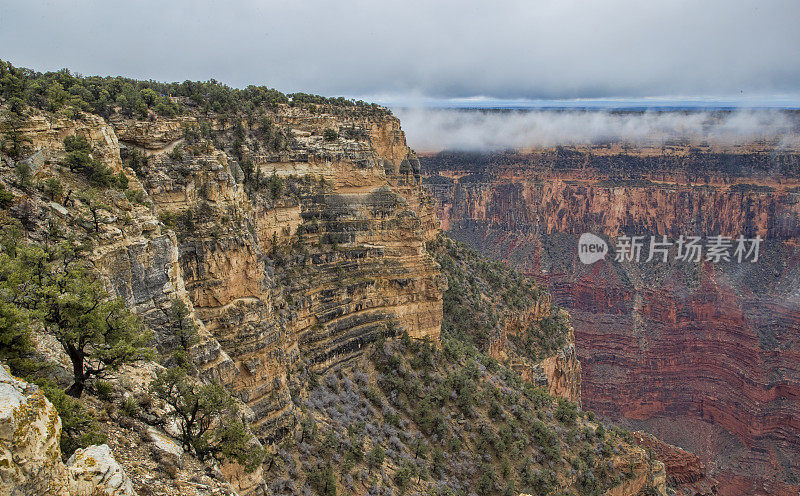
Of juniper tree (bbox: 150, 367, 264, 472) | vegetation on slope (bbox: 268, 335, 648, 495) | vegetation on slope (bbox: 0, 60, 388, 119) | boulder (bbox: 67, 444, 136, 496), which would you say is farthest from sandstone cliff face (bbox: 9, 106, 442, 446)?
boulder (bbox: 67, 444, 136, 496)

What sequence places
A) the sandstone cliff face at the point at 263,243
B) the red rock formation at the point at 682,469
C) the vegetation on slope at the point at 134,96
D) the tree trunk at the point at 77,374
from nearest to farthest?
1. the tree trunk at the point at 77,374
2. the sandstone cliff face at the point at 263,243
3. the vegetation on slope at the point at 134,96
4. the red rock formation at the point at 682,469

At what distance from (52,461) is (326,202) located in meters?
→ 30.4

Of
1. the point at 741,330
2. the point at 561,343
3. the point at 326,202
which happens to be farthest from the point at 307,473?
the point at 741,330

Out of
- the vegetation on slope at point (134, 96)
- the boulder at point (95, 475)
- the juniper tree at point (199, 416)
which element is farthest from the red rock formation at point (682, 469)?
the boulder at point (95, 475)

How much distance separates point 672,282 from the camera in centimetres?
9856

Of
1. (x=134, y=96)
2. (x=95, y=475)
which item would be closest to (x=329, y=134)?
(x=134, y=96)

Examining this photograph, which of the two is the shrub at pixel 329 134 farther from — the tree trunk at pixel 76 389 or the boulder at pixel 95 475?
the boulder at pixel 95 475

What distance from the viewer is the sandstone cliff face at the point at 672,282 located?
74500 mm

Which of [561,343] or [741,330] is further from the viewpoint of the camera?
[741,330]

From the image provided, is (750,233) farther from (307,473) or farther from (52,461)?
(52,461)

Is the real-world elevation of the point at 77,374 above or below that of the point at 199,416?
above

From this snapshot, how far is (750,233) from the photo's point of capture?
10588 cm

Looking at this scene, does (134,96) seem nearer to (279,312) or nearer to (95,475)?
(279,312)

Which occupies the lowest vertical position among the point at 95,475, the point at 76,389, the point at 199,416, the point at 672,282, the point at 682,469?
the point at 682,469
